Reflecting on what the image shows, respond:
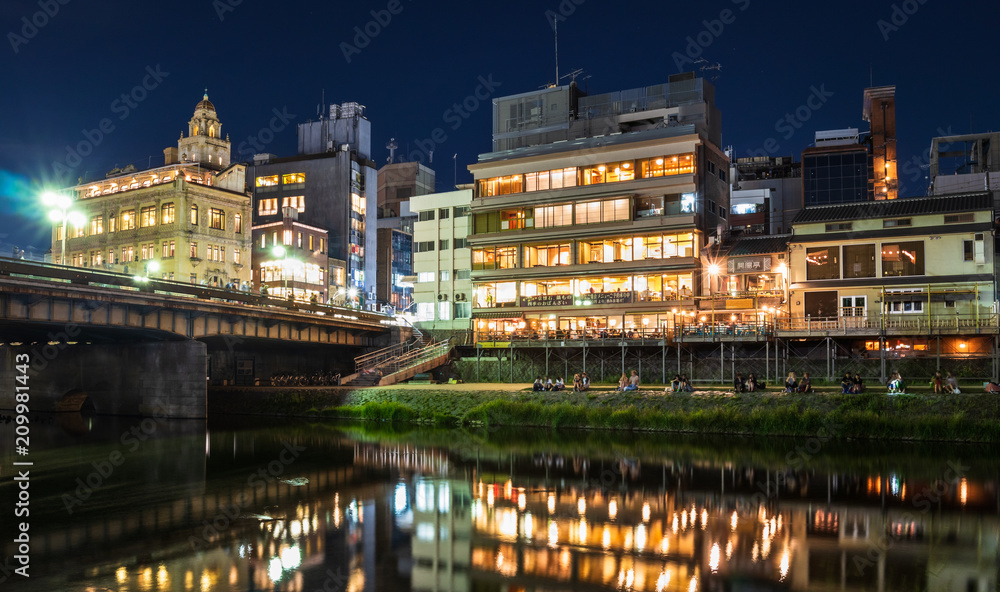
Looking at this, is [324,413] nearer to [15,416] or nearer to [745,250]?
[15,416]

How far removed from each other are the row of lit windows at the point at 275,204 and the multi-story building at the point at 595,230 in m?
50.6

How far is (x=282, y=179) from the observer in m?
125

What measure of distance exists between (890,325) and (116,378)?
192 feet

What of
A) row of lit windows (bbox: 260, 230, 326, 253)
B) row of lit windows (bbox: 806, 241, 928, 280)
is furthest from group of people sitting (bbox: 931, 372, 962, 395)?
row of lit windows (bbox: 260, 230, 326, 253)

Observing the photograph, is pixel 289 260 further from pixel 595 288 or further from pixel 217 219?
pixel 595 288

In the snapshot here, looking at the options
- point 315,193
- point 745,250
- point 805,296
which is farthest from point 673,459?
point 315,193

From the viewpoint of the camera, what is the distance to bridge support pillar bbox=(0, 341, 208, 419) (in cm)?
5778

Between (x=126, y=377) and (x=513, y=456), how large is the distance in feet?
126

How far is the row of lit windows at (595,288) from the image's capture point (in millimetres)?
70625

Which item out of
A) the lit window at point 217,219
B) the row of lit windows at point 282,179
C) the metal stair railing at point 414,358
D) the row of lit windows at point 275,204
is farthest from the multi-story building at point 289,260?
the metal stair railing at point 414,358

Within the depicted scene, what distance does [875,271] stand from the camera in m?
59.2

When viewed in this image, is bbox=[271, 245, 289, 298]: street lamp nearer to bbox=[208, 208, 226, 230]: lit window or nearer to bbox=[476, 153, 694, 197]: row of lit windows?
bbox=[208, 208, 226, 230]: lit window

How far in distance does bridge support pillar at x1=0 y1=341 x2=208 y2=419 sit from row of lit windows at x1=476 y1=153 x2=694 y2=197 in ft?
116

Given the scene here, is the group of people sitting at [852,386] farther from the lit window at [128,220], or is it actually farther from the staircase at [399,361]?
the lit window at [128,220]
